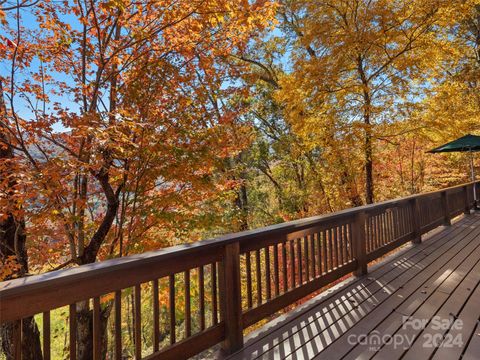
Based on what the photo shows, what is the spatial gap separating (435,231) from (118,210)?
659 cm

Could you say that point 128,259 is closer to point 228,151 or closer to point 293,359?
point 293,359

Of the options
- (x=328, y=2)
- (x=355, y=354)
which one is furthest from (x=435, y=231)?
(x=328, y=2)

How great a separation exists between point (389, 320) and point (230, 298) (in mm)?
1519

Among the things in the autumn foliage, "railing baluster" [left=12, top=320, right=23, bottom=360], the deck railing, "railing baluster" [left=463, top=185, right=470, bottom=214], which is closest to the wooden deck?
the deck railing

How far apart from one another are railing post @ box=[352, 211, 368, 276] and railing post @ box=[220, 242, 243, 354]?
211cm

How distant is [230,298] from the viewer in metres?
2.33

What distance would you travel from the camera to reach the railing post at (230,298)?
2.31 metres

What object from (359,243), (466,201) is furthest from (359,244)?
(466,201)

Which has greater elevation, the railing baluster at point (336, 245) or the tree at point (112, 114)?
the tree at point (112, 114)

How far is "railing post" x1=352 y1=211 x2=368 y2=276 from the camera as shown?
3826mm

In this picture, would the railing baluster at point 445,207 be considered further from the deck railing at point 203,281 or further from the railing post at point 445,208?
the deck railing at point 203,281

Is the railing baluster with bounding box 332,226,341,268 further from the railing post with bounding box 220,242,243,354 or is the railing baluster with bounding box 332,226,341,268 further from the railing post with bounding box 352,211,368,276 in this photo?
the railing post with bounding box 220,242,243,354

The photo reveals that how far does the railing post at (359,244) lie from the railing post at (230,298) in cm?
211

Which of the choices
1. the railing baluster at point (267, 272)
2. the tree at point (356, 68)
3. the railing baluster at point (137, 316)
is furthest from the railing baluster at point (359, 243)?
the tree at point (356, 68)
